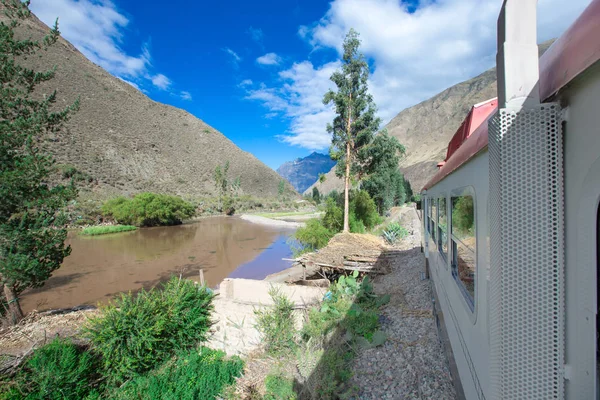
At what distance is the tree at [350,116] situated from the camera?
50.3ft

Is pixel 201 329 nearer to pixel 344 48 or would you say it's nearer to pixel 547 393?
pixel 547 393

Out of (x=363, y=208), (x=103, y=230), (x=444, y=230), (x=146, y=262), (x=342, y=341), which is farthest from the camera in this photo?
(x=103, y=230)

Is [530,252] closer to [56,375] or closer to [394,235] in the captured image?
[56,375]

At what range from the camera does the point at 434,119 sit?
13425cm

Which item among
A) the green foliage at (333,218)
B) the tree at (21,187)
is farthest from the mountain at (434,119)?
the tree at (21,187)

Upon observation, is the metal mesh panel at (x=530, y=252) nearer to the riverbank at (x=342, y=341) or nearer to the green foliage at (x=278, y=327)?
the riverbank at (x=342, y=341)

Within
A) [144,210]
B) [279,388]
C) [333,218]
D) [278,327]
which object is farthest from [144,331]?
[144,210]

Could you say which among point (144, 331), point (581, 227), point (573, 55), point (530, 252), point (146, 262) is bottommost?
point (146, 262)

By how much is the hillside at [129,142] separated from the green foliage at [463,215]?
4801 cm

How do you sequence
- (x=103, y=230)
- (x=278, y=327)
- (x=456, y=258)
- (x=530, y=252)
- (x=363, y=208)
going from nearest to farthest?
(x=530, y=252), (x=456, y=258), (x=278, y=327), (x=363, y=208), (x=103, y=230)

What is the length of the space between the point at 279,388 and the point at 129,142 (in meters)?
68.6

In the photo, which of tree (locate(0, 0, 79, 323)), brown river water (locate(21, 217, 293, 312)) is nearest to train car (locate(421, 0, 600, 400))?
tree (locate(0, 0, 79, 323))

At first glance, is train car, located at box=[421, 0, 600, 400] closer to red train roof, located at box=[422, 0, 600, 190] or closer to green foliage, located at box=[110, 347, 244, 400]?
red train roof, located at box=[422, 0, 600, 190]

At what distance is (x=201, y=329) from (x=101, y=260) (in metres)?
18.5
